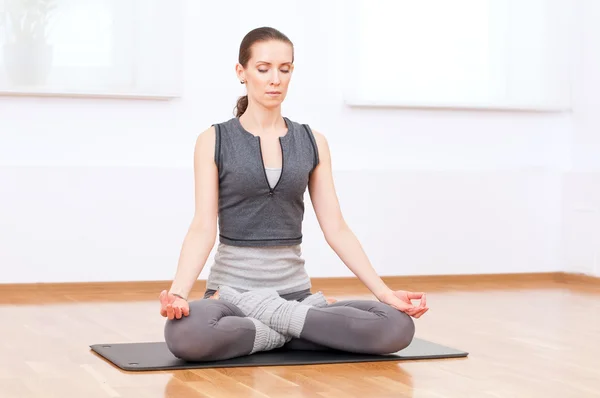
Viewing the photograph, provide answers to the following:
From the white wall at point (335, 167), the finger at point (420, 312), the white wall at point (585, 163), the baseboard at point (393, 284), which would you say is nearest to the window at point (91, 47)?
the white wall at point (335, 167)

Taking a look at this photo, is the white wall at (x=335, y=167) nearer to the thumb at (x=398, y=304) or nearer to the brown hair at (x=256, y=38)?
the brown hair at (x=256, y=38)

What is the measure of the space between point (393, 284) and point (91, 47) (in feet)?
5.70

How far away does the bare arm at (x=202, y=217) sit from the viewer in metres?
2.70

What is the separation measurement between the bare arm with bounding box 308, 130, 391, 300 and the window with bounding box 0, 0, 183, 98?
1.79 metres

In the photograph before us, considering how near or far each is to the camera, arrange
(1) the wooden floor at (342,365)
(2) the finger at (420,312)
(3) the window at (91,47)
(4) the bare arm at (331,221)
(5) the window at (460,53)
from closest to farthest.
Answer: (1) the wooden floor at (342,365) < (2) the finger at (420,312) < (4) the bare arm at (331,221) < (3) the window at (91,47) < (5) the window at (460,53)

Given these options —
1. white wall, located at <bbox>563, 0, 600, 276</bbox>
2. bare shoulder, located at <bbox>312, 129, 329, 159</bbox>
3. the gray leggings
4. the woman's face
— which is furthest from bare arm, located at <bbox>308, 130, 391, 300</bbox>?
white wall, located at <bbox>563, 0, 600, 276</bbox>

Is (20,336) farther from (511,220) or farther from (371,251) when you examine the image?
(511,220)

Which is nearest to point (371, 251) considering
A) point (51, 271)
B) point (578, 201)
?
point (578, 201)

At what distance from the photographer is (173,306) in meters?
2.56

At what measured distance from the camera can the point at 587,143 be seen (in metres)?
5.28

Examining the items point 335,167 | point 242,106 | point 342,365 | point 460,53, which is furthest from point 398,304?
point 460,53

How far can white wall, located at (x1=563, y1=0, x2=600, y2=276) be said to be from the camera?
518 cm

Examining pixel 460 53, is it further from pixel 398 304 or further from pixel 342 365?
pixel 342 365

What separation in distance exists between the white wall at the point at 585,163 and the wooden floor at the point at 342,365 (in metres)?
0.56
